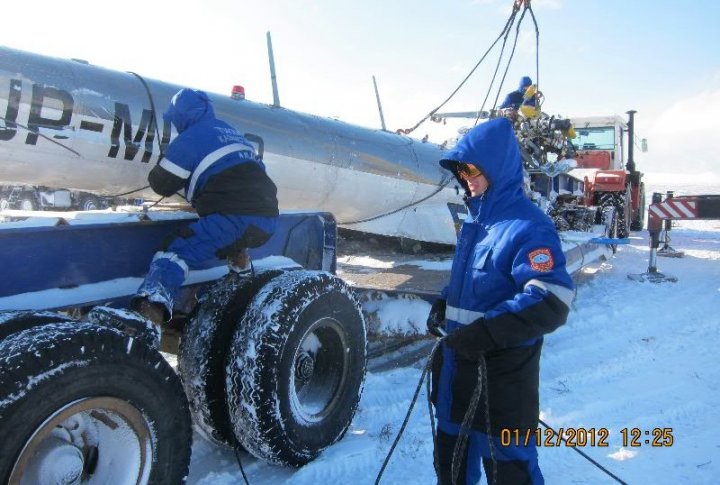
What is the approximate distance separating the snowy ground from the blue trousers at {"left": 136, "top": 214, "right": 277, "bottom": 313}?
3.49 ft

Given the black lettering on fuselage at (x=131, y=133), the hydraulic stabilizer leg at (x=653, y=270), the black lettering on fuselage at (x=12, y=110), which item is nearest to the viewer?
the black lettering on fuselage at (x=12, y=110)

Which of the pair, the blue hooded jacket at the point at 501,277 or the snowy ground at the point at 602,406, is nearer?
the blue hooded jacket at the point at 501,277

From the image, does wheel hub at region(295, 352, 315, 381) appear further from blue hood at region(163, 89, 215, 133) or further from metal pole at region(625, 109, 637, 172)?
metal pole at region(625, 109, 637, 172)

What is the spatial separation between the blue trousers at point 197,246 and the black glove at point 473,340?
145cm

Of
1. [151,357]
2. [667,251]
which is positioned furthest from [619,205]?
[151,357]

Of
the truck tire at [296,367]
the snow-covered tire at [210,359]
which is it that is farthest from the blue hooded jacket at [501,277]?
the snow-covered tire at [210,359]

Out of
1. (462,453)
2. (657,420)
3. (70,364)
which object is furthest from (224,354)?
(657,420)

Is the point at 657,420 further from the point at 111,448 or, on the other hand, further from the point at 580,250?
the point at 580,250

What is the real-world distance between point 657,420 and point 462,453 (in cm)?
193

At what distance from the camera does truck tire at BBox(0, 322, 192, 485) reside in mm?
1897

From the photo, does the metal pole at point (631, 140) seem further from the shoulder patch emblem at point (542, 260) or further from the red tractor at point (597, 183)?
the shoulder patch emblem at point (542, 260)

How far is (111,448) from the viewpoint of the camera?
2.31 m

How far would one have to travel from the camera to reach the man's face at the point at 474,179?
247 centimetres

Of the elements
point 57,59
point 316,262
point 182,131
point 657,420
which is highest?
point 57,59
